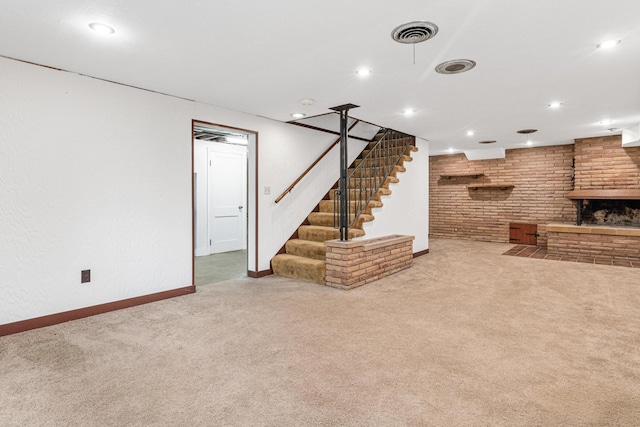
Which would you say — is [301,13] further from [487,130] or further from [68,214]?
[487,130]

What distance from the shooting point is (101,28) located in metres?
2.37

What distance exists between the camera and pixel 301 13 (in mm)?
2199

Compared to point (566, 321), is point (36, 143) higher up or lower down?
higher up

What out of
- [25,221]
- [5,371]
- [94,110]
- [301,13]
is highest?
[301,13]

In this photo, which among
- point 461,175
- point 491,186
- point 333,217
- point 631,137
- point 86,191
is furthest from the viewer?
point 461,175

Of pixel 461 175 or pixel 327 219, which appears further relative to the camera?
pixel 461 175

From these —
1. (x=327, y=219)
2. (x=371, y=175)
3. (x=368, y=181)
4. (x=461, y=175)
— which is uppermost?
(x=461, y=175)

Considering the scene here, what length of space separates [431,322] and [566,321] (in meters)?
1.23

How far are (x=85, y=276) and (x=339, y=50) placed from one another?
3083 millimetres

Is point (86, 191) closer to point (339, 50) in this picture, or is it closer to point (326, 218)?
point (339, 50)

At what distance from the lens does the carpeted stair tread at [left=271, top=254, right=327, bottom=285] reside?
457 cm

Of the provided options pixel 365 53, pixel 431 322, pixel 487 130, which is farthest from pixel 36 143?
pixel 487 130

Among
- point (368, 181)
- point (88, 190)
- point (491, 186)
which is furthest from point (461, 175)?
point (88, 190)

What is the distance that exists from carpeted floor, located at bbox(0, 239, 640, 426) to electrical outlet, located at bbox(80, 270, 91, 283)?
374 mm
